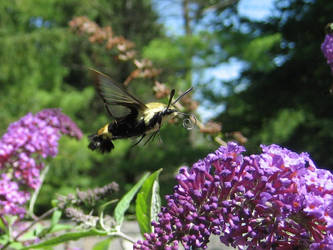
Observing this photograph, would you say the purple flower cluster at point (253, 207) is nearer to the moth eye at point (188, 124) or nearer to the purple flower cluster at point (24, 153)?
the moth eye at point (188, 124)

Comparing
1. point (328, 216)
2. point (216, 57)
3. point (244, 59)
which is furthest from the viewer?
point (216, 57)

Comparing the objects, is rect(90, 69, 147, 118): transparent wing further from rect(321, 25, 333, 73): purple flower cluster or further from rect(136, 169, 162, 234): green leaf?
rect(321, 25, 333, 73): purple flower cluster

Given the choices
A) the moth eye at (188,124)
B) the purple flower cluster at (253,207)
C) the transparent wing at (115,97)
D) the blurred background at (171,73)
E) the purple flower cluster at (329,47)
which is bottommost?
the purple flower cluster at (253,207)

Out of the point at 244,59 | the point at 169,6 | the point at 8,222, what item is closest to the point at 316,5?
the point at 244,59

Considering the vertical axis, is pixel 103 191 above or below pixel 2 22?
below

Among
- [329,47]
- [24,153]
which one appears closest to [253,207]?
[329,47]

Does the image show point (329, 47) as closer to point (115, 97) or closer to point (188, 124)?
point (188, 124)

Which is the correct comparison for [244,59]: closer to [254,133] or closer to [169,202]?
[254,133]

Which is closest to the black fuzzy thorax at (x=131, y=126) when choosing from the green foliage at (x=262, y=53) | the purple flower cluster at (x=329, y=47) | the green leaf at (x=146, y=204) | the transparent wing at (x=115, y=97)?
the transparent wing at (x=115, y=97)
